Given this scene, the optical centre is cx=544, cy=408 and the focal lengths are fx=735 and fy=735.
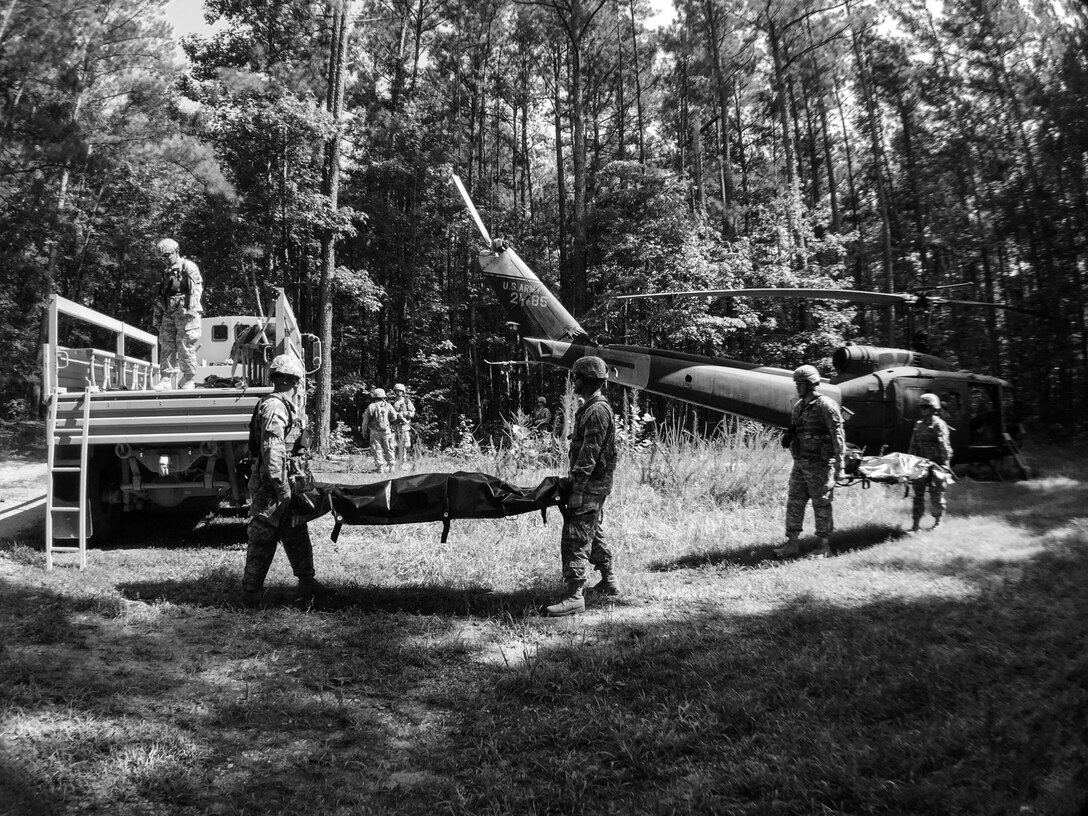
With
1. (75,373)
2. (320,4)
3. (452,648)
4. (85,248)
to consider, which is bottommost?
(452,648)

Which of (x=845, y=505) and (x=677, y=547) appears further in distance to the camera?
(x=845, y=505)

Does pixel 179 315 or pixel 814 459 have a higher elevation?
pixel 179 315

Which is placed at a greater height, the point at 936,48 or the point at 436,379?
the point at 936,48

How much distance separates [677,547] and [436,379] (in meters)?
21.6

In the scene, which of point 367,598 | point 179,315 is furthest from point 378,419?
point 367,598

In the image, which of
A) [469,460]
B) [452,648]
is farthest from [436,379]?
[452,648]

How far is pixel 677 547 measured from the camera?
7.32 m

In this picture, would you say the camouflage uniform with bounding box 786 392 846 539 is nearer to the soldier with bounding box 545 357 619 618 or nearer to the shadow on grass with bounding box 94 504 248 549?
the soldier with bounding box 545 357 619 618

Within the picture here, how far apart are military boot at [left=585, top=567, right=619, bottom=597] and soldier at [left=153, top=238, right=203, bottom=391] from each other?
4.60 meters

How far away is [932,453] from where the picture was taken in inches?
315

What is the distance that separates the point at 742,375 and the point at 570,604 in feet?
16.8

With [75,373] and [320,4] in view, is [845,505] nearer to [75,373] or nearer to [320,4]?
[75,373]

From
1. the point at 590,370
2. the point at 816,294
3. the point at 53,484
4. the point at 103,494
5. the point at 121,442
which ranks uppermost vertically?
the point at 816,294

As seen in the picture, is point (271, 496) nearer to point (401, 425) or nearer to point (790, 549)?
point (790, 549)
